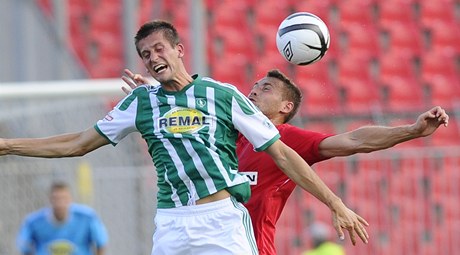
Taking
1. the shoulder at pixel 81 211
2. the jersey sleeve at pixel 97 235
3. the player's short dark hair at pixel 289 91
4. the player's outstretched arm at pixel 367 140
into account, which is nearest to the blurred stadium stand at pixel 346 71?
the shoulder at pixel 81 211

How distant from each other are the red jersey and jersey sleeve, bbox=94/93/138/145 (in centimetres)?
82

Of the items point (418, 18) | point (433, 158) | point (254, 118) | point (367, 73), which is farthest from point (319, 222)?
point (254, 118)

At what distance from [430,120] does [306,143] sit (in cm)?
79

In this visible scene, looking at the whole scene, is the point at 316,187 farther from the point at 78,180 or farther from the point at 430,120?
the point at 78,180

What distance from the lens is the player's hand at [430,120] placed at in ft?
20.4

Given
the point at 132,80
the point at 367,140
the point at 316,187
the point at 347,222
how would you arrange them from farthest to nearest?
1. the point at 132,80
2. the point at 367,140
3. the point at 316,187
4. the point at 347,222

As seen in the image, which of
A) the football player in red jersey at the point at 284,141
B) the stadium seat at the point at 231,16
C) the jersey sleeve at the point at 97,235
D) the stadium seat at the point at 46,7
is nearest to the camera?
the football player in red jersey at the point at 284,141

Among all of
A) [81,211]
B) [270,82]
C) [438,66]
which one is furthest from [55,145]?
[438,66]

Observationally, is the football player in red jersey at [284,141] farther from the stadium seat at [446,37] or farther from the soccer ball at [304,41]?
the stadium seat at [446,37]

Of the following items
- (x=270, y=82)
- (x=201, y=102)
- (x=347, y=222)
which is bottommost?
(x=347, y=222)

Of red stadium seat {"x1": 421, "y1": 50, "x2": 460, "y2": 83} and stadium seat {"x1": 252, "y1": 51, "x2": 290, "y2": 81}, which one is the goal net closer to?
stadium seat {"x1": 252, "y1": 51, "x2": 290, "y2": 81}

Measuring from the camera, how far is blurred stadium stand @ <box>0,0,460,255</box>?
13000 millimetres

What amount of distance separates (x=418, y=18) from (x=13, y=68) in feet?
18.0

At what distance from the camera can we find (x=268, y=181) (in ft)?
22.5
